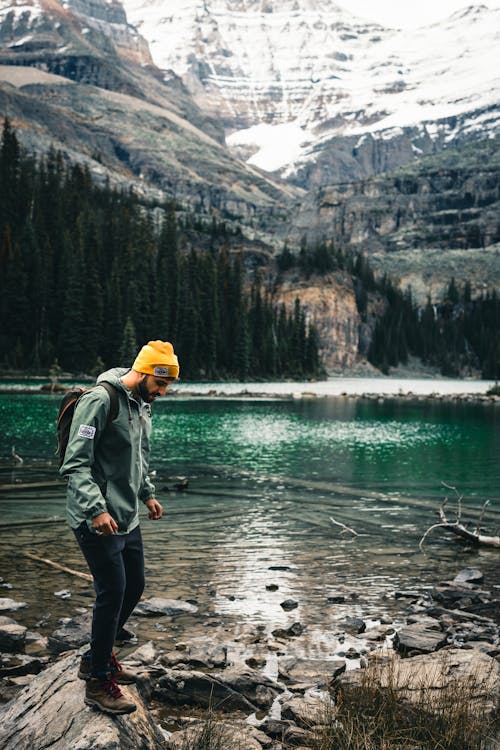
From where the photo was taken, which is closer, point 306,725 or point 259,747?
point 259,747

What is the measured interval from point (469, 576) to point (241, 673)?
7607 mm

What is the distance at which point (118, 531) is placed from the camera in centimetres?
680

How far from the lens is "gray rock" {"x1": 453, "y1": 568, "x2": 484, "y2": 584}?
50.2 feet

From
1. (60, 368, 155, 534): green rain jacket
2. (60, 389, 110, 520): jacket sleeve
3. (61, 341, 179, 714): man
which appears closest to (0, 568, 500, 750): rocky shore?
(61, 341, 179, 714): man

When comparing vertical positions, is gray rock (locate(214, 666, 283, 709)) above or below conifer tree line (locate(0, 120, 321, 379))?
below

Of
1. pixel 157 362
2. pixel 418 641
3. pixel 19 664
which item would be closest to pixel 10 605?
pixel 19 664

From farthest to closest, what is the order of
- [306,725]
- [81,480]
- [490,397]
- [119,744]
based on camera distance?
1. [490,397]
2. [306,725]
3. [81,480]
4. [119,744]

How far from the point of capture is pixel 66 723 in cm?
628

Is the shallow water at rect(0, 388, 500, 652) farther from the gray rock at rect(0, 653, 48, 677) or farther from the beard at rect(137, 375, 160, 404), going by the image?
the beard at rect(137, 375, 160, 404)

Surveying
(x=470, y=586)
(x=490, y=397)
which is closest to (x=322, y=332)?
(x=490, y=397)

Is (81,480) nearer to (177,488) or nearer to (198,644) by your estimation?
(198,644)

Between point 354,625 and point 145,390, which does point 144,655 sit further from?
point 145,390

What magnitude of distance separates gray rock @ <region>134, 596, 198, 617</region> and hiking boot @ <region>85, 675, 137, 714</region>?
19.7ft

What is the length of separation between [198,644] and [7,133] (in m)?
164
